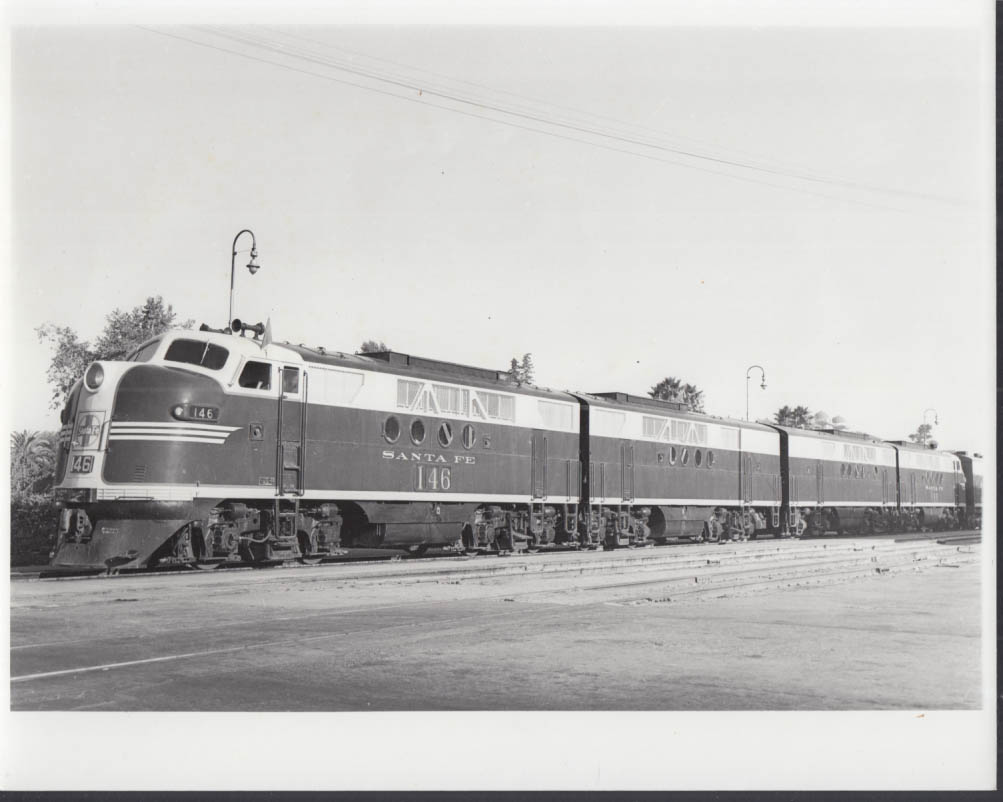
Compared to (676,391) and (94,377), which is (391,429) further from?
(676,391)

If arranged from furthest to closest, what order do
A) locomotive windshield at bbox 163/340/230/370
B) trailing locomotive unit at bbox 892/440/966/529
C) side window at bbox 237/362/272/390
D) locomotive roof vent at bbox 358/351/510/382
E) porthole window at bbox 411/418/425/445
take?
trailing locomotive unit at bbox 892/440/966/529 < locomotive roof vent at bbox 358/351/510/382 < porthole window at bbox 411/418/425/445 < side window at bbox 237/362/272/390 < locomotive windshield at bbox 163/340/230/370

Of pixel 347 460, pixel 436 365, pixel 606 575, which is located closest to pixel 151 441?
pixel 347 460

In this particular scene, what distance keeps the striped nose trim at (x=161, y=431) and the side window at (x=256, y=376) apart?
129 centimetres

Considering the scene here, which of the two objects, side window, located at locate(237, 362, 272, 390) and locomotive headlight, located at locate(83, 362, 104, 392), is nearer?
locomotive headlight, located at locate(83, 362, 104, 392)

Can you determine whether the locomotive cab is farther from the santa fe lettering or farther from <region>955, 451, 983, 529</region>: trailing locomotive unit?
<region>955, 451, 983, 529</region>: trailing locomotive unit

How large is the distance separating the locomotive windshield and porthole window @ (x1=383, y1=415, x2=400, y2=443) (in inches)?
167

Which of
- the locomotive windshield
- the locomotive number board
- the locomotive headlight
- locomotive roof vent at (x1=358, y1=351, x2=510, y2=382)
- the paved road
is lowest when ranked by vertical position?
the paved road

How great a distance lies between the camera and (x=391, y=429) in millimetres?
22391

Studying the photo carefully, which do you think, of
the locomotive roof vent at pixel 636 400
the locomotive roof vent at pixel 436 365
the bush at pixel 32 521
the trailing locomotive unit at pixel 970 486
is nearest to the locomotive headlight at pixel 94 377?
the locomotive roof vent at pixel 436 365

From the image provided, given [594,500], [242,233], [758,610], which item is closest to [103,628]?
[758,610]

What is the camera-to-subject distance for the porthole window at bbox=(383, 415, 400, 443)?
22.2 m

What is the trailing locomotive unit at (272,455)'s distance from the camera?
17.7 m

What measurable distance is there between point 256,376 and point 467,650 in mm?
9889

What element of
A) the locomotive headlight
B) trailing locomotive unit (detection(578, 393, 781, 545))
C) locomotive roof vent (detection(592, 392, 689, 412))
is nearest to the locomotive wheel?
the locomotive headlight
